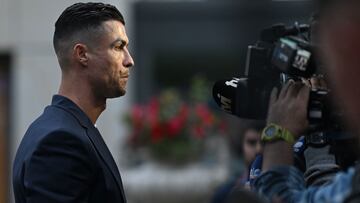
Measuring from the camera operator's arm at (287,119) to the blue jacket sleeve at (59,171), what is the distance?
0.98 meters

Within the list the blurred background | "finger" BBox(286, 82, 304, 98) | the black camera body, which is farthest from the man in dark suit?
the blurred background

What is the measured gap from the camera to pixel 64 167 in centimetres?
362

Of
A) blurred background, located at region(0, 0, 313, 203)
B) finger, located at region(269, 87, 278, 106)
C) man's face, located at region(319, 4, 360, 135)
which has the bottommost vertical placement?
blurred background, located at region(0, 0, 313, 203)

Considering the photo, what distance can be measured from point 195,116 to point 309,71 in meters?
5.64

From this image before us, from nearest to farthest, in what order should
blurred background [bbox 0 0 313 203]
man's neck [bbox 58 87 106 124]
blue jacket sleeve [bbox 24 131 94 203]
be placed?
1. blue jacket sleeve [bbox 24 131 94 203]
2. man's neck [bbox 58 87 106 124]
3. blurred background [bbox 0 0 313 203]

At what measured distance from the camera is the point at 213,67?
12.4 meters

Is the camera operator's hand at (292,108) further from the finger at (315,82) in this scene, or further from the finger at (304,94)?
the finger at (315,82)

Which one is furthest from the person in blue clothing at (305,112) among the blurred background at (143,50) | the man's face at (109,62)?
the blurred background at (143,50)

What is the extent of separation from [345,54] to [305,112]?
1.71 feet

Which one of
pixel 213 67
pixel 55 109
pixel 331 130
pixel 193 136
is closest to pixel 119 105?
pixel 213 67

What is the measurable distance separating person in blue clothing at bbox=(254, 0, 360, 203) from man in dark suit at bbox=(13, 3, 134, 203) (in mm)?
992

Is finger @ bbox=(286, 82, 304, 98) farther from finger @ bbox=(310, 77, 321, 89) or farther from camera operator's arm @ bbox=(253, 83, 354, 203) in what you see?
finger @ bbox=(310, 77, 321, 89)

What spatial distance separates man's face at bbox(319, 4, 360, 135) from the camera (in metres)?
2.28

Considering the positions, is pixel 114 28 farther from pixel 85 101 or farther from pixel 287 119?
pixel 287 119
